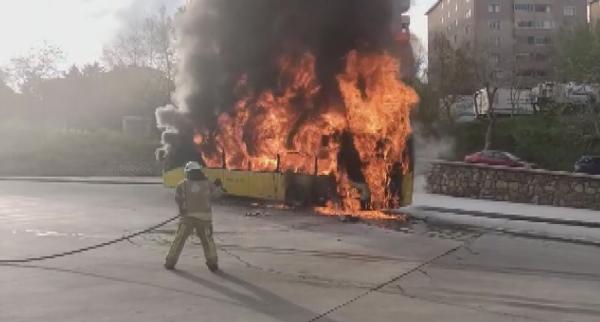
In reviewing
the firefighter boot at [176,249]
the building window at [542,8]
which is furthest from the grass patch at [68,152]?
the building window at [542,8]

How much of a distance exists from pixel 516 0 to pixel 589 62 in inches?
1988

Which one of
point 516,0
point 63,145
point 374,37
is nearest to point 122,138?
point 63,145

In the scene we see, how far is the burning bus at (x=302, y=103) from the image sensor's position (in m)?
15.5

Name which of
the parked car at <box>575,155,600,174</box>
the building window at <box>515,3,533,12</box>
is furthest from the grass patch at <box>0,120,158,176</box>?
the building window at <box>515,3,533,12</box>

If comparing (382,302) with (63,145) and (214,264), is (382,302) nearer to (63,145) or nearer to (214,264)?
(214,264)

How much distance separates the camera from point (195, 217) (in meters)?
8.82

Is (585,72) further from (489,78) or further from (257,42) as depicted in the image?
(489,78)

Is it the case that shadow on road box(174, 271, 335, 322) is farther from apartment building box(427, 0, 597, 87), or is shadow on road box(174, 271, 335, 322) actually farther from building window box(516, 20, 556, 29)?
building window box(516, 20, 556, 29)

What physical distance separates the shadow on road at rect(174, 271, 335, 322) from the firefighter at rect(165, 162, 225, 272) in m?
0.45

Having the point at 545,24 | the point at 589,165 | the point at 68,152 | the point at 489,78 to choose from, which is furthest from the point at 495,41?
the point at 68,152

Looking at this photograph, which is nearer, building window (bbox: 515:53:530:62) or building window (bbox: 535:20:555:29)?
building window (bbox: 515:53:530:62)

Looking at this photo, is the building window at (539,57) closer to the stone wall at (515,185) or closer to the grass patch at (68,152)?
the grass patch at (68,152)

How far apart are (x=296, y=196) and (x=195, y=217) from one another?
23.7 ft

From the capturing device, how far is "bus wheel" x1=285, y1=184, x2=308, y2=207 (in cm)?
1587
